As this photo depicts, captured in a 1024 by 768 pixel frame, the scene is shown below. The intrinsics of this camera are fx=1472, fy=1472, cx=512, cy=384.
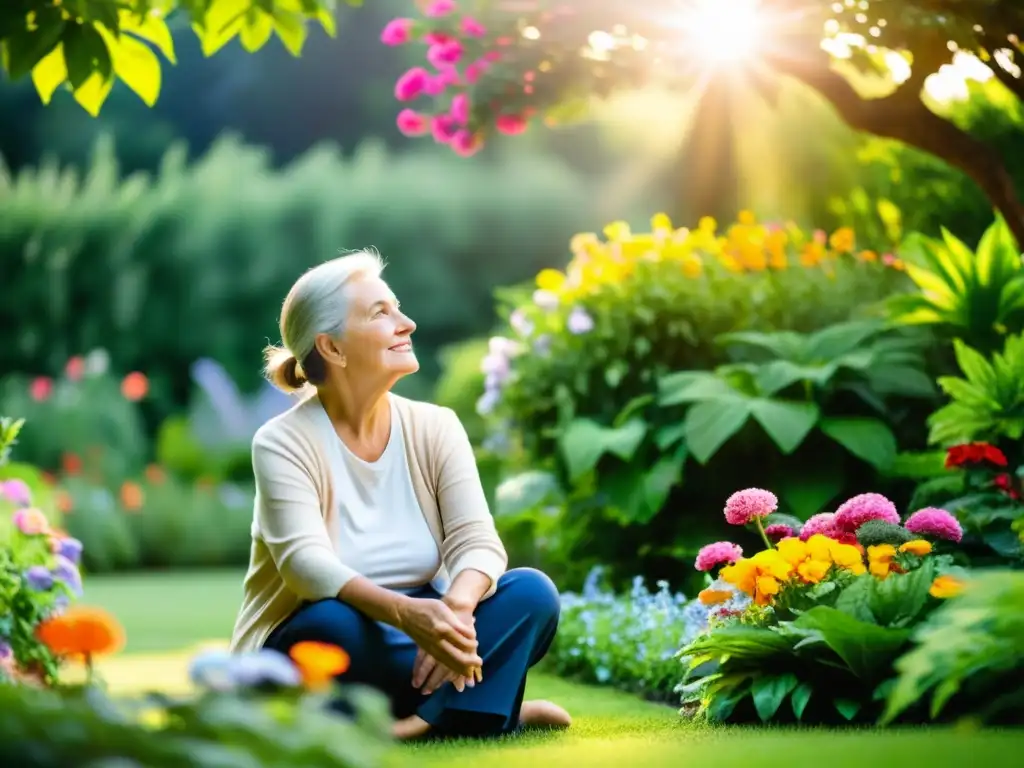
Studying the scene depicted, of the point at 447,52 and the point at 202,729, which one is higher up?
the point at 447,52

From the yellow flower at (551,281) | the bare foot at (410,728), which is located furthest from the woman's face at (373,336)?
the yellow flower at (551,281)

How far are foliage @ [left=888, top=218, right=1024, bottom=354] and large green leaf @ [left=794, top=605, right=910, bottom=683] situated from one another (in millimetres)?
2302

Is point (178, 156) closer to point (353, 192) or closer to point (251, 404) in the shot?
point (353, 192)

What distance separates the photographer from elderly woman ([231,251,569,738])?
10.8 feet

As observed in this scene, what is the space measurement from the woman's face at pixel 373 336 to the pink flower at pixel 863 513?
113 cm

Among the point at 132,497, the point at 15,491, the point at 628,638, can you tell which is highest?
the point at 15,491

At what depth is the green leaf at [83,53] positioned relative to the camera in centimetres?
262

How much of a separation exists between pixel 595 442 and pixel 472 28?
5.22 feet

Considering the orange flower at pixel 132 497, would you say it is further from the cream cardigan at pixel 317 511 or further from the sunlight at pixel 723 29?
the cream cardigan at pixel 317 511

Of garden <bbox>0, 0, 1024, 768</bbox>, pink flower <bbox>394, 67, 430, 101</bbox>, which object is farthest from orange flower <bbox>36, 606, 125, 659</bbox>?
pink flower <bbox>394, 67, 430, 101</bbox>

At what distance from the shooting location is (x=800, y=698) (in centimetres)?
328

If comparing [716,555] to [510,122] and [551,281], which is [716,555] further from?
[551,281]

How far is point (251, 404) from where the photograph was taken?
41.2 feet

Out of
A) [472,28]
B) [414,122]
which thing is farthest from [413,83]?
[472,28]
